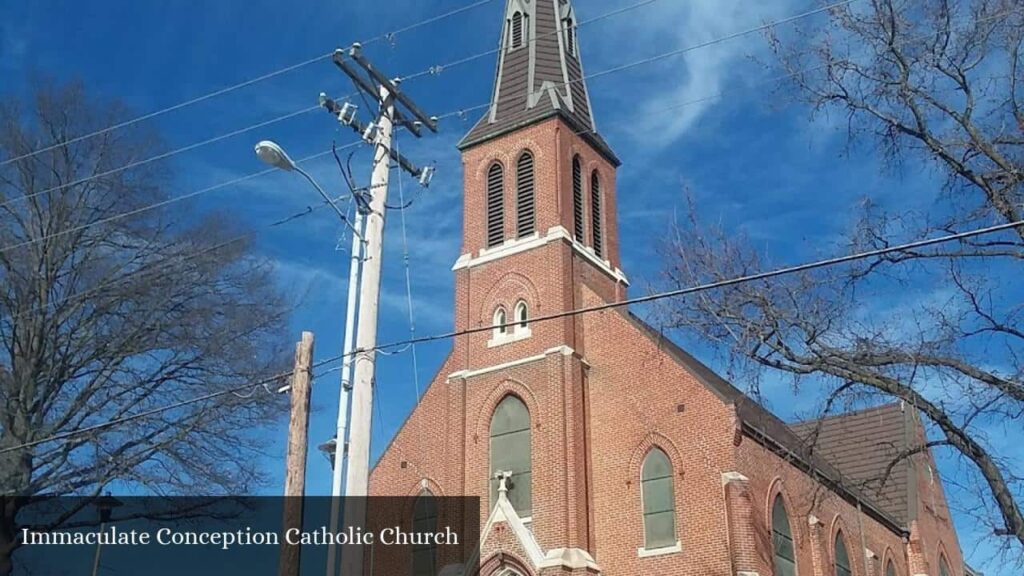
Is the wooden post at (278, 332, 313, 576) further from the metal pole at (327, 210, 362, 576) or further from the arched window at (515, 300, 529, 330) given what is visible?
the arched window at (515, 300, 529, 330)

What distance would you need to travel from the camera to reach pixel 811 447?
16.2 m

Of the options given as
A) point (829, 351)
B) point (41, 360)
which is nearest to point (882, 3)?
point (829, 351)

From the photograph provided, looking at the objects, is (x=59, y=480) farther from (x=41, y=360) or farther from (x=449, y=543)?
(x=449, y=543)

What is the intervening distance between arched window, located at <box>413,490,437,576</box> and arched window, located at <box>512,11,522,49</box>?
504 inches

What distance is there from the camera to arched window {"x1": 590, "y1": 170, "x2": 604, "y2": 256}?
27.7 metres

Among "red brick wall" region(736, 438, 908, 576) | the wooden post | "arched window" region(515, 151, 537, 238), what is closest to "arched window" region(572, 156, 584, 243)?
"arched window" region(515, 151, 537, 238)

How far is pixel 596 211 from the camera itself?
92.4 feet

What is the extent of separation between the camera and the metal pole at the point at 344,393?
12.1 m

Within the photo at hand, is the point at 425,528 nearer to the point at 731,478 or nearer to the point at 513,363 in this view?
the point at 513,363

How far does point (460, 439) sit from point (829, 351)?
11426 millimetres

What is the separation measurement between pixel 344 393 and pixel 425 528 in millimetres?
13156

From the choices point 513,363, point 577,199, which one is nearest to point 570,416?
point 513,363

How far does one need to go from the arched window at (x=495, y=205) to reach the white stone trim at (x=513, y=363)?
334 centimetres

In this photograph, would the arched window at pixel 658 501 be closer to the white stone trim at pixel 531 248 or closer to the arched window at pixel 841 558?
the white stone trim at pixel 531 248
